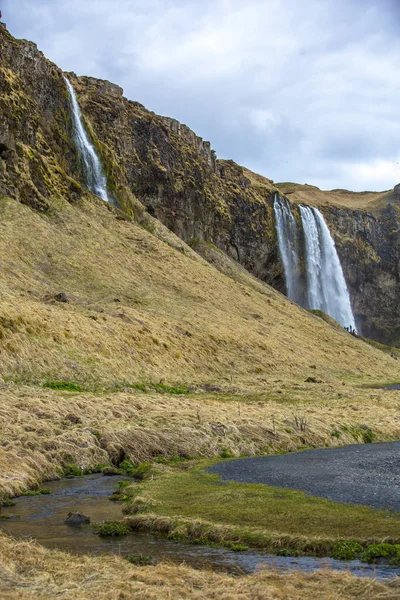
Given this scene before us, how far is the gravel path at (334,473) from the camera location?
21759mm

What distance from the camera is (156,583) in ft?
41.6

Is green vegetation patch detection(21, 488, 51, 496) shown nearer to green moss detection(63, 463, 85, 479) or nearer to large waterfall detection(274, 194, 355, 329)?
green moss detection(63, 463, 85, 479)

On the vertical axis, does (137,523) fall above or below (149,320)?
below

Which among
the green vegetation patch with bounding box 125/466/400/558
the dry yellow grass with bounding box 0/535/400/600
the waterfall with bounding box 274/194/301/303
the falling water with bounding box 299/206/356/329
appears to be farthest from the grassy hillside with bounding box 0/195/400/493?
the falling water with bounding box 299/206/356/329

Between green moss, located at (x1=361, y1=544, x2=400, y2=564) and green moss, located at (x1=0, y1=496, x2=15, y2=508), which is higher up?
green moss, located at (x1=0, y1=496, x2=15, y2=508)

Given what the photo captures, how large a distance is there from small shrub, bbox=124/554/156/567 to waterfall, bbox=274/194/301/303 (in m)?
137

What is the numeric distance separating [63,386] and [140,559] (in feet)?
89.4

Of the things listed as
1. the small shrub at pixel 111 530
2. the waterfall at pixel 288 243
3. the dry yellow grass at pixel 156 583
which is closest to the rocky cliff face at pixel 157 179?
the waterfall at pixel 288 243

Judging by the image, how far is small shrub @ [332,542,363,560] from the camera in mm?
15000

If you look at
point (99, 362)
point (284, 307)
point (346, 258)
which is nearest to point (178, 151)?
point (284, 307)

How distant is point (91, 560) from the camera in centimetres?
1427

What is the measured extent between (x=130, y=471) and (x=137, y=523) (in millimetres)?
8621

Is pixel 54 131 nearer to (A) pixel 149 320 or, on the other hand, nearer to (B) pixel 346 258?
(A) pixel 149 320

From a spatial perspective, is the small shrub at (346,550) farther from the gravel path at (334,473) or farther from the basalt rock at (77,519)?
the basalt rock at (77,519)
